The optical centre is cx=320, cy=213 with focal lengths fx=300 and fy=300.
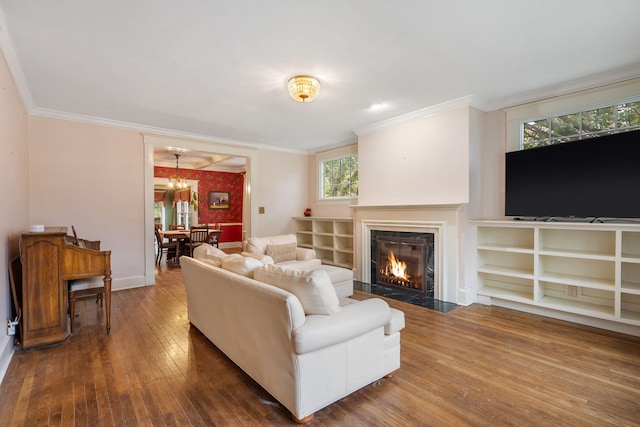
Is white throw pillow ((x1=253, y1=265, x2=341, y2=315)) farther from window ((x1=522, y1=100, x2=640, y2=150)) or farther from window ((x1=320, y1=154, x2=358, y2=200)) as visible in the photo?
window ((x1=320, y1=154, x2=358, y2=200))

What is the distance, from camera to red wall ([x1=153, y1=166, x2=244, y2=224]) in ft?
29.6

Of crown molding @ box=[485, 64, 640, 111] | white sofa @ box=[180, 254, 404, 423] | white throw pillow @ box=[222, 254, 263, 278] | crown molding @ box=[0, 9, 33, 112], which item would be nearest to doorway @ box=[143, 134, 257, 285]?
crown molding @ box=[0, 9, 33, 112]

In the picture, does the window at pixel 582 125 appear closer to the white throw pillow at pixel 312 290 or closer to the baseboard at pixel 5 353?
the white throw pillow at pixel 312 290

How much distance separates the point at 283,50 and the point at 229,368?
2675 mm

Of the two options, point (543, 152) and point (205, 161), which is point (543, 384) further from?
point (205, 161)

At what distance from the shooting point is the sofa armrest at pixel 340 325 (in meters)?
1.65

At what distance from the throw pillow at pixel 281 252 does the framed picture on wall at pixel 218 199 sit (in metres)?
5.56

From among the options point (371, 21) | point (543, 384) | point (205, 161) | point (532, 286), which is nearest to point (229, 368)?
point (543, 384)

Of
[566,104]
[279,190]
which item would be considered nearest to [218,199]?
[279,190]

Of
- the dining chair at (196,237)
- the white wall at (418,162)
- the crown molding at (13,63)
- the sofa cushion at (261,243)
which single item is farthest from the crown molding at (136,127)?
the white wall at (418,162)

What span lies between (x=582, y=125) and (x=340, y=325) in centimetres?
366

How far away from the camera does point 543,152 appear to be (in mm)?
3402

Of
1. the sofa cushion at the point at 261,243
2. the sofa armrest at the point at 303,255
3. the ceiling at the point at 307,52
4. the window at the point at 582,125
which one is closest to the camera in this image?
the ceiling at the point at 307,52

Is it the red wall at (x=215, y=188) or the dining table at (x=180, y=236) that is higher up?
the red wall at (x=215, y=188)
